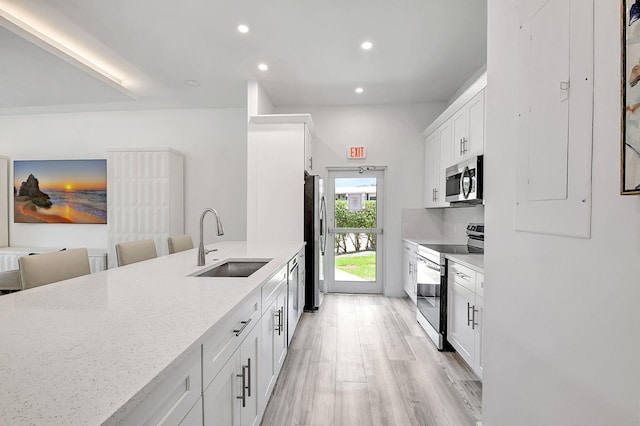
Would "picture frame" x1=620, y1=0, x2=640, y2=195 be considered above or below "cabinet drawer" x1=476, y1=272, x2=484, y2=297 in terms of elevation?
above

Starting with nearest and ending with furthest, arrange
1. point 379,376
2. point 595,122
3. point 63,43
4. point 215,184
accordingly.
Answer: point 595,122 < point 379,376 < point 63,43 < point 215,184

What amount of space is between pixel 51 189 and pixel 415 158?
5998 mm

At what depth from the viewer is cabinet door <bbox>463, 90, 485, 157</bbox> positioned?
2609mm

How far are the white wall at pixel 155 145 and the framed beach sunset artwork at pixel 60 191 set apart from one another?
0.15 metres

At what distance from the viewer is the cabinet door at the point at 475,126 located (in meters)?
2.61

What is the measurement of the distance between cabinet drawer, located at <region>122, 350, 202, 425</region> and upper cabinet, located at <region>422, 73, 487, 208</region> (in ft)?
9.22

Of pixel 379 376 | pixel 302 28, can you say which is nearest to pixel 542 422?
pixel 379 376

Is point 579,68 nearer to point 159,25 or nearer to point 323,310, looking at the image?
point 159,25

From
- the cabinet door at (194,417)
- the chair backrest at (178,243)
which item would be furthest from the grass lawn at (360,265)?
the cabinet door at (194,417)

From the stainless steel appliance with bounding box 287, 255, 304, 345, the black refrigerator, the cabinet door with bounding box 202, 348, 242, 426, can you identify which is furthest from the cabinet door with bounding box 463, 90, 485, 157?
the cabinet door with bounding box 202, 348, 242, 426

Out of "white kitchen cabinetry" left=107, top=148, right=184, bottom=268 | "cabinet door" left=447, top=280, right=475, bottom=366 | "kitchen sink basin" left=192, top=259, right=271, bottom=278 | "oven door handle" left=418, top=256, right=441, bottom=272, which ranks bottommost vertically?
"cabinet door" left=447, top=280, right=475, bottom=366

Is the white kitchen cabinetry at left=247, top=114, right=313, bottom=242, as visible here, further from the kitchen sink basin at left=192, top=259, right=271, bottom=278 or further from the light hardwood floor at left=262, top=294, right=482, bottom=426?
the kitchen sink basin at left=192, top=259, right=271, bottom=278

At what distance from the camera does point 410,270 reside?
384 cm

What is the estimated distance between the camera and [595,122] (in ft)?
2.79
